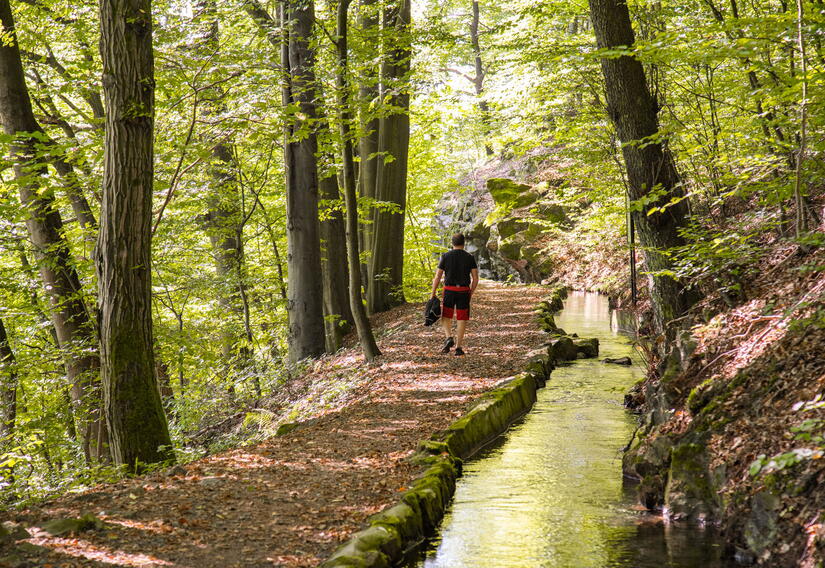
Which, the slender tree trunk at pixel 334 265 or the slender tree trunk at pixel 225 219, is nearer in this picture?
the slender tree trunk at pixel 225 219

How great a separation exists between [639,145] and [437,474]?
431cm

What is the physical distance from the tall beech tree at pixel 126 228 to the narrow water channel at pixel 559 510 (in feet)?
11.2

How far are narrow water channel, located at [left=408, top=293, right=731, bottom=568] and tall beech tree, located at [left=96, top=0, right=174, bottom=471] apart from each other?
3.40m

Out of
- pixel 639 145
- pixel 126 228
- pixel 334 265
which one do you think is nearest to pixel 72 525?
pixel 126 228

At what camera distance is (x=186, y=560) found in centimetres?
383

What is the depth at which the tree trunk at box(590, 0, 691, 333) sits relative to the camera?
725 centimetres

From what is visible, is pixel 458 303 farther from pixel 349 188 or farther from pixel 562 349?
pixel 562 349

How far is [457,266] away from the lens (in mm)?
9656

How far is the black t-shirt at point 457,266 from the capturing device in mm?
9648

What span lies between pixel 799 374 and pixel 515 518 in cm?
230

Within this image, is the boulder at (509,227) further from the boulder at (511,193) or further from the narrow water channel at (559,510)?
the narrow water channel at (559,510)

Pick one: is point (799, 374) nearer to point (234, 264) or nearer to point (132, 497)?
point (132, 497)

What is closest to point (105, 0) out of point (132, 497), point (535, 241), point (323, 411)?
point (132, 497)

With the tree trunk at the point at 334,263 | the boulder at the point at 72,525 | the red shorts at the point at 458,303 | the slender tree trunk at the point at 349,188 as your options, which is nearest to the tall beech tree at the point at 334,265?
the tree trunk at the point at 334,263
